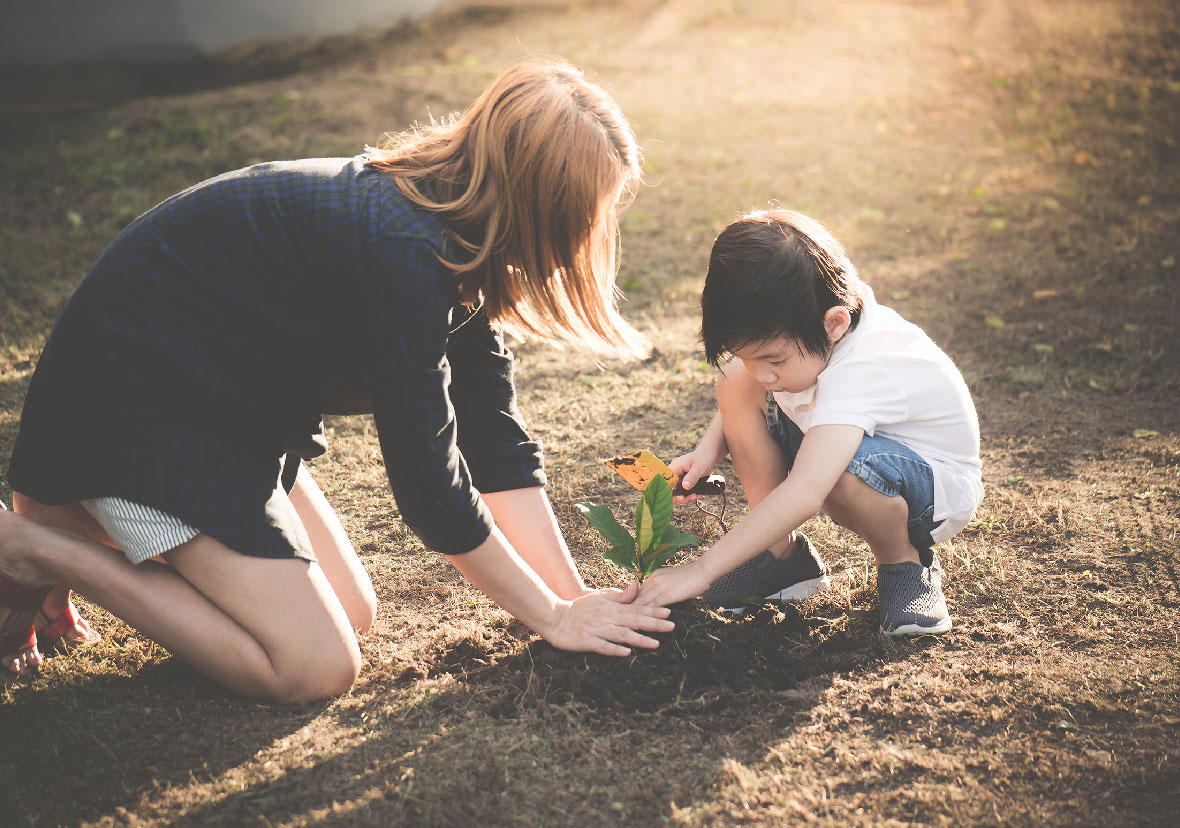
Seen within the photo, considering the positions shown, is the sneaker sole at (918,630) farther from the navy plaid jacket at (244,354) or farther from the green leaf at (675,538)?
the navy plaid jacket at (244,354)

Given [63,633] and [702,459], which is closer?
[63,633]

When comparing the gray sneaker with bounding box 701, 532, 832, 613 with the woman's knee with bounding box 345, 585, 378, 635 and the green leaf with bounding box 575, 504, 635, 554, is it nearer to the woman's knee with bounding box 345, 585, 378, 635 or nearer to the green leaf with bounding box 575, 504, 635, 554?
the green leaf with bounding box 575, 504, 635, 554

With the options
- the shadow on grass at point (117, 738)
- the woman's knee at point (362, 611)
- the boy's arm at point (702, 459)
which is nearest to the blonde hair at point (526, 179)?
the boy's arm at point (702, 459)

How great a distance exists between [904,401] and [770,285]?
436 millimetres

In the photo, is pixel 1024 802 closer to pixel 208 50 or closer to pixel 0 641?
pixel 0 641

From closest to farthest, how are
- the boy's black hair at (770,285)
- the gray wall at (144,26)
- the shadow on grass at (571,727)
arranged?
the shadow on grass at (571,727), the boy's black hair at (770,285), the gray wall at (144,26)

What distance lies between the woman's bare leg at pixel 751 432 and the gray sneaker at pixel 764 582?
0.11ft

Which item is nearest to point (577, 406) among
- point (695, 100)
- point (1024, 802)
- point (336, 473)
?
point (336, 473)

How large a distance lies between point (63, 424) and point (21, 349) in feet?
7.62

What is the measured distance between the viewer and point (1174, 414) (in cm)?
338

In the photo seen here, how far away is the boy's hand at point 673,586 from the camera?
2096 mm

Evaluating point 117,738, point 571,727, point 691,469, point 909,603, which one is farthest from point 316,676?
point 909,603

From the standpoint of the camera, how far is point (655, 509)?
213 centimetres

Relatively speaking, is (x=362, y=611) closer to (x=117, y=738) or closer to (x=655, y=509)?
(x=117, y=738)
